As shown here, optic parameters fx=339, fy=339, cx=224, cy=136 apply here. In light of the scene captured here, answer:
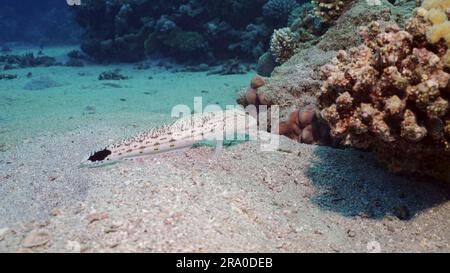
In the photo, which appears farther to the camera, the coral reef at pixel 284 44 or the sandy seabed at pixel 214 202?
the coral reef at pixel 284 44

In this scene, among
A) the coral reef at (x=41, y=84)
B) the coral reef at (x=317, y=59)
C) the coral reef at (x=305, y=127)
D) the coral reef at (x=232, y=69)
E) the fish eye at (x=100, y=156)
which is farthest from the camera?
the coral reef at (x=232, y=69)

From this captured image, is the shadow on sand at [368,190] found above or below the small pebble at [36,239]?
below

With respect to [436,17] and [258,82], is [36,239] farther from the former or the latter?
[258,82]

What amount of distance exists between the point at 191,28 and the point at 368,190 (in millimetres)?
14805

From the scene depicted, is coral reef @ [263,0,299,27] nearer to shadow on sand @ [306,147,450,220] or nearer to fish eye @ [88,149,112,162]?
shadow on sand @ [306,147,450,220]

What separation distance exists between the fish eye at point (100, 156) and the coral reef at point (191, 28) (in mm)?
11902

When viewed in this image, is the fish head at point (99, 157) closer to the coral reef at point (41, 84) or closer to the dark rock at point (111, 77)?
the coral reef at point (41, 84)

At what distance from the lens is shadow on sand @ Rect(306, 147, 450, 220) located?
147 inches

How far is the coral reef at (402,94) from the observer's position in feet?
9.54

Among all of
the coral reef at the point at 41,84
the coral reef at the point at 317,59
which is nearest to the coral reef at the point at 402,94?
the coral reef at the point at 317,59

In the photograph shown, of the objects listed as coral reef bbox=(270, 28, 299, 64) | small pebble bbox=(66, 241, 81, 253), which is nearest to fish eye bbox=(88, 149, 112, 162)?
small pebble bbox=(66, 241, 81, 253)

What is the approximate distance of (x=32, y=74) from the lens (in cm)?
1627

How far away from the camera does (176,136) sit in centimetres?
451
